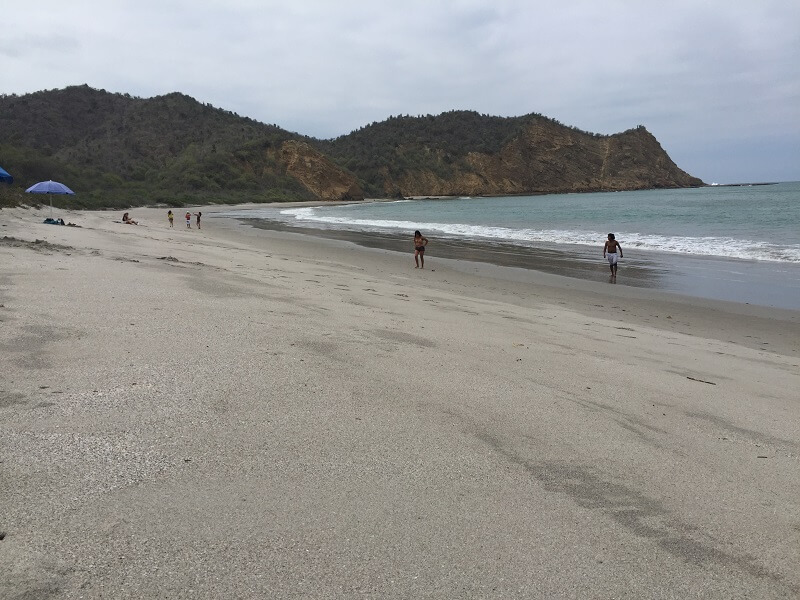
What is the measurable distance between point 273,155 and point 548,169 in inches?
2335

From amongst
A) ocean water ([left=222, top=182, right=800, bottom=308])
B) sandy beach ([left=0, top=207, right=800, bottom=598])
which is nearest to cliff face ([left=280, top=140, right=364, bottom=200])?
ocean water ([left=222, top=182, right=800, bottom=308])

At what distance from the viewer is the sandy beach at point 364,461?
7.20 feet

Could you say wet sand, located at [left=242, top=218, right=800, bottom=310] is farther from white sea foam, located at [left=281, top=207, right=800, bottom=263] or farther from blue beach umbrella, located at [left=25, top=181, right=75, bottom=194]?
blue beach umbrella, located at [left=25, top=181, right=75, bottom=194]

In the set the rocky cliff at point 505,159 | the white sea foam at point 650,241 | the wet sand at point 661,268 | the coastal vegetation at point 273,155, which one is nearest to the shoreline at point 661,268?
the wet sand at point 661,268

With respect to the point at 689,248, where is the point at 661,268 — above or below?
below

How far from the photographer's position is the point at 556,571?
7.45 feet

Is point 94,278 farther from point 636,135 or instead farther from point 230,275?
point 636,135

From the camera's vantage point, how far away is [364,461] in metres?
2.98

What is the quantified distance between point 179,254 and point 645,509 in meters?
11.6

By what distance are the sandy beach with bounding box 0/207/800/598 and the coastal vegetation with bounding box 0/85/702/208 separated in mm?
44251

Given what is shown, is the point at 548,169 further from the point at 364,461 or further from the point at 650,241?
the point at 364,461

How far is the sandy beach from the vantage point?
2193mm

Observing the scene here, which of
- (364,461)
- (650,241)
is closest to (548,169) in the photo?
(650,241)

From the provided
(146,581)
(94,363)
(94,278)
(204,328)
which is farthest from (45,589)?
(94,278)
